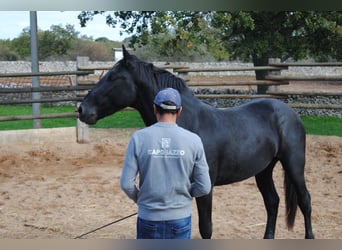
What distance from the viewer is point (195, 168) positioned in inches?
81.4

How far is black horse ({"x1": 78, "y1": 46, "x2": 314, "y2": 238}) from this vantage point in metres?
2.89

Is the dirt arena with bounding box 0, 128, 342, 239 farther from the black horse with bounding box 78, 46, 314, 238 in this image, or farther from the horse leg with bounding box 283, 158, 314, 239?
the black horse with bounding box 78, 46, 314, 238

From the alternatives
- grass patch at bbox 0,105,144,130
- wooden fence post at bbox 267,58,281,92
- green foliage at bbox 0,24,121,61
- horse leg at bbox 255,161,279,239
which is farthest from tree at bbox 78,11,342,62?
green foliage at bbox 0,24,121,61

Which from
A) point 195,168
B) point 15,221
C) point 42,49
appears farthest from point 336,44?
point 42,49

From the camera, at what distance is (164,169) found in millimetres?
2016

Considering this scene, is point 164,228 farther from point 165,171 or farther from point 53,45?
point 53,45

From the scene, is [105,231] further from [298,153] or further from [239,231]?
[298,153]

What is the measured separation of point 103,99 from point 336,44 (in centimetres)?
682

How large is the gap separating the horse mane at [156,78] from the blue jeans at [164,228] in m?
0.99

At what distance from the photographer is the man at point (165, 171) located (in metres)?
1.99

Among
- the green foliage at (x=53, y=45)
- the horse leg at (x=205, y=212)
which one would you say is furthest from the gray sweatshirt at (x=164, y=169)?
the green foliage at (x=53, y=45)

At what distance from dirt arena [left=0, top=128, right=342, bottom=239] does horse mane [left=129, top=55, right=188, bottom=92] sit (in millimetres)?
1228

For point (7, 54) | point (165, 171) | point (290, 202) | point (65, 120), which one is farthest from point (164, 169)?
point (7, 54)
